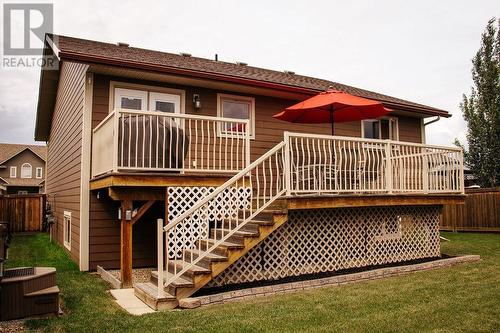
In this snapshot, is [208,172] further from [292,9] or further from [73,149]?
[292,9]

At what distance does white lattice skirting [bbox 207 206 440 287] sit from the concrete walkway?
1160mm

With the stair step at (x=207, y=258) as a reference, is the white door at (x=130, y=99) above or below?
above

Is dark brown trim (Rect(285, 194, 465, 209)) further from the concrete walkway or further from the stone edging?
the concrete walkway

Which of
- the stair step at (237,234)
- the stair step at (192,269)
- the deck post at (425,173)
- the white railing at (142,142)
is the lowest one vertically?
the stair step at (192,269)

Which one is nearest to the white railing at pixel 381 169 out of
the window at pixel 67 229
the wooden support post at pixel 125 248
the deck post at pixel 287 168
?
the deck post at pixel 287 168

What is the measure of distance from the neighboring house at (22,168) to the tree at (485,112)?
3962cm

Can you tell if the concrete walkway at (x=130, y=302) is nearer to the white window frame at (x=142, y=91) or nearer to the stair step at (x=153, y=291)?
the stair step at (x=153, y=291)

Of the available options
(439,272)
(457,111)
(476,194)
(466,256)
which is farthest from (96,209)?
(457,111)

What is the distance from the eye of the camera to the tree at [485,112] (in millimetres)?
24438

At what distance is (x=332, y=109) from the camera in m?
8.66

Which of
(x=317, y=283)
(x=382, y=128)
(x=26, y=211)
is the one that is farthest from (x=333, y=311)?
(x=26, y=211)

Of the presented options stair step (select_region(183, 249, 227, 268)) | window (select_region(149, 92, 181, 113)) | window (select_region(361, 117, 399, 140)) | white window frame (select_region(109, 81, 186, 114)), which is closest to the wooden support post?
stair step (select_region(183, 249, 227, 268))

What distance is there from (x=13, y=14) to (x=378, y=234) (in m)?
10.9

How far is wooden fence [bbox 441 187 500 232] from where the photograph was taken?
1589 centimetres
